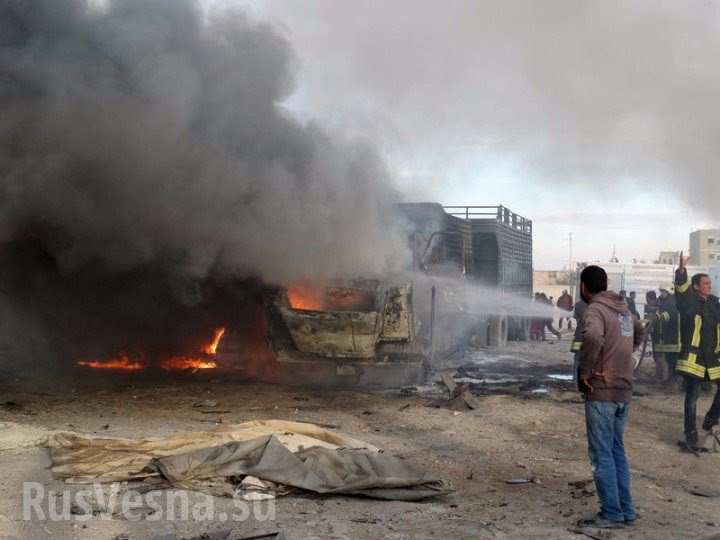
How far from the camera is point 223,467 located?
4.80 meters

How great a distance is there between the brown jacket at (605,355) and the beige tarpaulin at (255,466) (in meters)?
1.19

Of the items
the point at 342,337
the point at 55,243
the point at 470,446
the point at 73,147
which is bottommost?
the point at 470,446

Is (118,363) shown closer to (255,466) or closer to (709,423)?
(255,466)

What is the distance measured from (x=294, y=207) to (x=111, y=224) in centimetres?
267

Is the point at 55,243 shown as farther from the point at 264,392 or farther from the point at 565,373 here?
the point at 565,373

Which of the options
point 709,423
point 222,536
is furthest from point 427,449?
point 222,536

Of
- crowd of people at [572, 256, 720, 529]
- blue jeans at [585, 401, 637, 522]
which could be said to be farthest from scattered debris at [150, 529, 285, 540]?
blue jeans at [585, 401, 637, 522]

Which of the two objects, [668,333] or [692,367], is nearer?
[692,367]

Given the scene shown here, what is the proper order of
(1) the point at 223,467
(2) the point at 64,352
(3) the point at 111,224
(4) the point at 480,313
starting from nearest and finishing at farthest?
(1) the point at 223,467 < (3) the point at 111,224 < (2) the point at 64,352 < (4) the point at 480,313

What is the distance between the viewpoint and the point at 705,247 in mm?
26641

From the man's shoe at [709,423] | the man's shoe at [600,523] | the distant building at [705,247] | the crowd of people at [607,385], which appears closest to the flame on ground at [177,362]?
the man's shoe at [709,423]

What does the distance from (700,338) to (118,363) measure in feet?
29.9

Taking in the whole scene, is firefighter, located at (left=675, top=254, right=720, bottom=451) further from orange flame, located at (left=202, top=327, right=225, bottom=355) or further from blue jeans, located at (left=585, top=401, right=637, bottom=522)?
orange flame, located at (left=202, top=327, right=225, bottom=355)

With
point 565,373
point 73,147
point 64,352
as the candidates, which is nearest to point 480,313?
point 565,373
